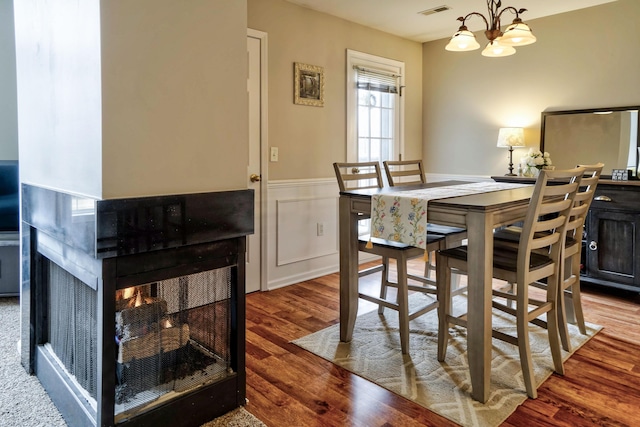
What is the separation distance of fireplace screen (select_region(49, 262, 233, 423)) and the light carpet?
0.59 ft

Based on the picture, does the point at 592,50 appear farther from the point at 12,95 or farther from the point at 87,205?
the point at 12,95

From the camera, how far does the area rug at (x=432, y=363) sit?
76.1 inches

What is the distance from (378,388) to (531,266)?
920mm

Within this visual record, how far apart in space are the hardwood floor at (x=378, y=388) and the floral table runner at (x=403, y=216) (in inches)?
28.4

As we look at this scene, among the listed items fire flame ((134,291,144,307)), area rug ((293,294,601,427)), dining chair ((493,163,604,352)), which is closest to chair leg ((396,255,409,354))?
area rug ((293,294,601,427))

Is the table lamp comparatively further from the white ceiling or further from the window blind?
the window blind

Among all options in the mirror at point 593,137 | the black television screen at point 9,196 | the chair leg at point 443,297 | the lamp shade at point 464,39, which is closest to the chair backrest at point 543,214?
the chair leg at point 443,297

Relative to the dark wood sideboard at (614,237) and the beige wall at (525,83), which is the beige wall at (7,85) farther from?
the dark wood sideboard at (614,237)

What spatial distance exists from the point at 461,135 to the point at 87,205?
4159mm

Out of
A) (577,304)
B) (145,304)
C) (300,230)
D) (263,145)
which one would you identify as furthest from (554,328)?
(263,145)

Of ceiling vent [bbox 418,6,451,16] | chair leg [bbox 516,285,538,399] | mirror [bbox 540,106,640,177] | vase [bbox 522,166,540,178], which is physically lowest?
chair leg [bbox 516,285,538,399]

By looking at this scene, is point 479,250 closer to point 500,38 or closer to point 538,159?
point 500,38

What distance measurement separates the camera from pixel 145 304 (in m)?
1.55

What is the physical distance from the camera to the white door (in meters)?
3.45
